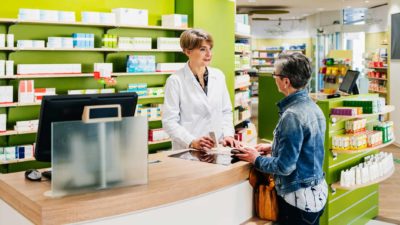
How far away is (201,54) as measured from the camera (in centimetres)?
357

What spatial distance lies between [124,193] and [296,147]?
0.95m

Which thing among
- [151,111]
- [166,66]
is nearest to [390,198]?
[151,111]

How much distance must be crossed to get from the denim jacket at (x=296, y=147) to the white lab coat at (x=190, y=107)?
2.91ft

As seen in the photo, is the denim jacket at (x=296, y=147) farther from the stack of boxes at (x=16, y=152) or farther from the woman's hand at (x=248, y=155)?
the stack of boxes at (x=16, y=152)

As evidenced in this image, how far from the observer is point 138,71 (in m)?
7.62

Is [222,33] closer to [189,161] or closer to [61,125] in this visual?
[189,161]

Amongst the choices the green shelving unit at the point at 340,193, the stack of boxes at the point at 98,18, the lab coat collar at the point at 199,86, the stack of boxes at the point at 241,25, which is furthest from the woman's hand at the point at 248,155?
the stack of boxes at the point at 241,25

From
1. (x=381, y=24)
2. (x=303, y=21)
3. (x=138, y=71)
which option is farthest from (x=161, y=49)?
(x=303, y=21)

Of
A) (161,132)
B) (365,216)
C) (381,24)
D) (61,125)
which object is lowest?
(365,216)

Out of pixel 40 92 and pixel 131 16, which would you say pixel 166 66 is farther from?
pixel 40 92

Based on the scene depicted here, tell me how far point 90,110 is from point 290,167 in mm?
1107

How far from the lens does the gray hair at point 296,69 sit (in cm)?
283

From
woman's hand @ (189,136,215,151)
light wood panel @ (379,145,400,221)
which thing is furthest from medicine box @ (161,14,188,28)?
woman's hand @ (189,136,215,151)

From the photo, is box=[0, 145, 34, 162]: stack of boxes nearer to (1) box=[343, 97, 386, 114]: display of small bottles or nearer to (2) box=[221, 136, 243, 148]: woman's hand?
(2) box=[221, 136, 243, 148]: woman's hand
